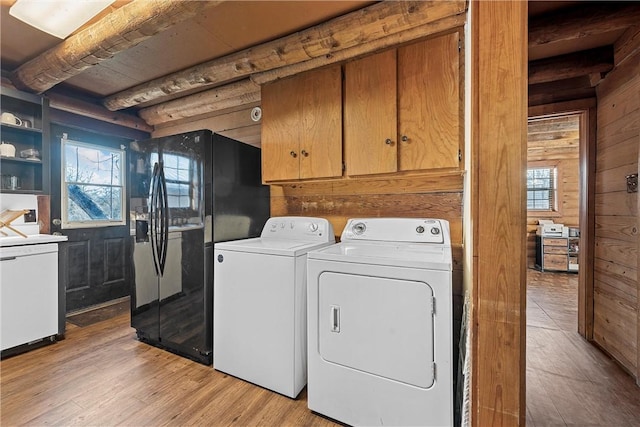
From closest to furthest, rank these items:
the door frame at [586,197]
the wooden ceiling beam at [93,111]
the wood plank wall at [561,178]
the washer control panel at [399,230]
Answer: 1. the washer control panel at [399,230]
2. the door frame at [586,197]
3. the wooden ceiling beam at [93,111]
4. the wood plank wall at [561,178]

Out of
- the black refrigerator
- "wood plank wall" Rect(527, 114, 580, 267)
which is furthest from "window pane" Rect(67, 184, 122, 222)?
"wood plank wall" Rect(527, 114, 580, 267)

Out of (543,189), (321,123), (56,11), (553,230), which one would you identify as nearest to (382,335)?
(321,123)

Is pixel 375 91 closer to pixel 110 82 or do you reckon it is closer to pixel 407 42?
pixel 407 42

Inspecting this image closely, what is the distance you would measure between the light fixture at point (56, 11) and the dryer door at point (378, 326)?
2.09 metres

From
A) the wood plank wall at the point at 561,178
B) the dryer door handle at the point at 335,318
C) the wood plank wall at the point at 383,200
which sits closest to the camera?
the dryer door handle at the point at 335,318

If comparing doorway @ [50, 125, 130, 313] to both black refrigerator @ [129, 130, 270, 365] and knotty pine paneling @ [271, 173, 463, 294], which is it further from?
knotty pine paneling @ [271, 173, 463, 294]

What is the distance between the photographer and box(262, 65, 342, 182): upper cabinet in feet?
6.75

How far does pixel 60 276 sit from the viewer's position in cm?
249

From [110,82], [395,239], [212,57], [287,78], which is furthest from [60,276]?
[395,239]

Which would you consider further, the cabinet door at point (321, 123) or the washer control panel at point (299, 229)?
the washer control panel at point (299, 229)

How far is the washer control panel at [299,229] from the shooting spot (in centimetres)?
219

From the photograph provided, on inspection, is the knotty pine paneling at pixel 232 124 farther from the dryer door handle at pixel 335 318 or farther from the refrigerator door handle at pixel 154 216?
the dryer door handle at pixel 335 318

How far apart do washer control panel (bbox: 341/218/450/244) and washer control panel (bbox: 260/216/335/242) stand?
160 mm

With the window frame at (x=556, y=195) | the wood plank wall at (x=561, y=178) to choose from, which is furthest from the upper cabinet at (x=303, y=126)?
the window frame at (x=556, y=195)
